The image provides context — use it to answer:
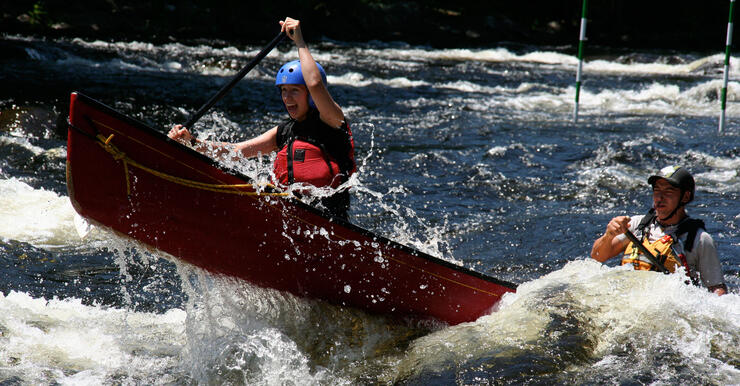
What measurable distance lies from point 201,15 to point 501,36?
11255 mm

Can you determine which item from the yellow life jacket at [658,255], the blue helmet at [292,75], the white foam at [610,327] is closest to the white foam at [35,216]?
the blue helmet at [292,75]

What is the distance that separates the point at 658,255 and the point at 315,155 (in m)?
2.08

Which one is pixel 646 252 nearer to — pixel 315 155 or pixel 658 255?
pixel 658 255

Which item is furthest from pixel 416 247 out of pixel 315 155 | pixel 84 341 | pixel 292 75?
pixel 84 341

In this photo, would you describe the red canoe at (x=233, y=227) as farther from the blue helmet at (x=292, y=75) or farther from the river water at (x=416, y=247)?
the blue helmet at (x=292, y=75)

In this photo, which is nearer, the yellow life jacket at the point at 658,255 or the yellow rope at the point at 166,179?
the yellow rope at the point at 166,179

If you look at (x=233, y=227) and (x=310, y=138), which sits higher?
(x=310, y=138)

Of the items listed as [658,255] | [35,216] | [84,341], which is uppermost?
[658,255]

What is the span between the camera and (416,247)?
6172 millimetres

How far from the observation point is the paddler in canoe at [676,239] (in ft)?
13.7

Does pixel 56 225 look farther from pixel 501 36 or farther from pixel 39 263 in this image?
pixel 501 36

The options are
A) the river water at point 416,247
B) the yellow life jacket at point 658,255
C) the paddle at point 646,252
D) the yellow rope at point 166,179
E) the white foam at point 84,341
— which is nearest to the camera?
the yellow rope at point 166,179

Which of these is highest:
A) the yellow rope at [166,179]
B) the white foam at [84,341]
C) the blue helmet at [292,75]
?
the blue helmet at [292,75]

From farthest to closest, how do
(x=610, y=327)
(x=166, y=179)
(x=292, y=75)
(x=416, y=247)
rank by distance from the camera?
(x=416, y=247) → (x=610, y=327) → (x=292, y=75) → (x=166, y=179)
